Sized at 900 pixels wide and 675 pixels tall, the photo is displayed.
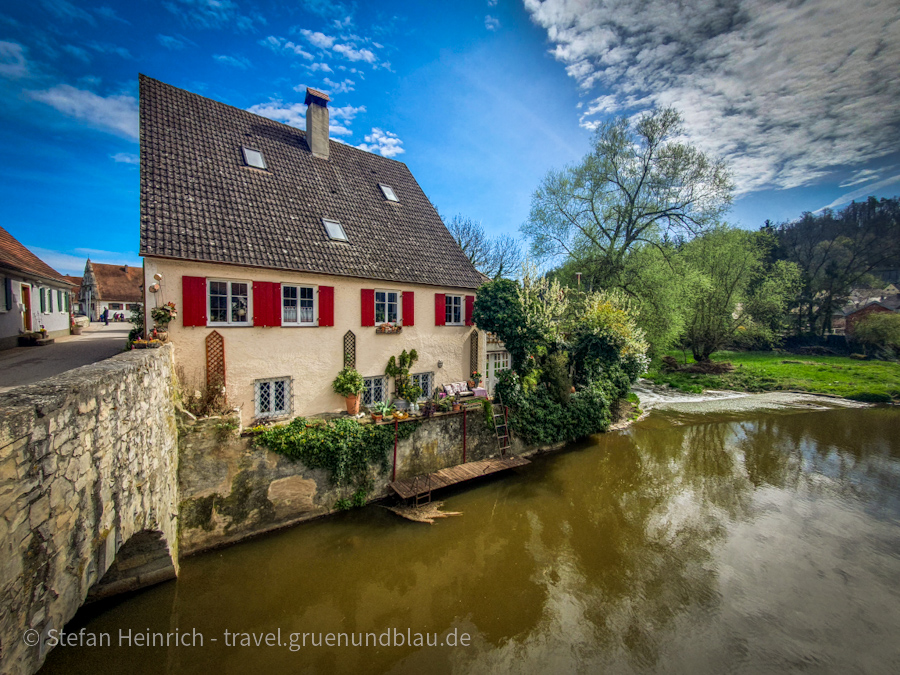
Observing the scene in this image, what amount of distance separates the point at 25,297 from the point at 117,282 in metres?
28.3

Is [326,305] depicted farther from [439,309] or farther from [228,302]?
[439,309]

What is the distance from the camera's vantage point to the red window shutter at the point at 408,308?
1300cm

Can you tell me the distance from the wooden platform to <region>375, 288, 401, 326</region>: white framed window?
5.27m

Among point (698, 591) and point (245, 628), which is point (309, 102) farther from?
point (698, 591)

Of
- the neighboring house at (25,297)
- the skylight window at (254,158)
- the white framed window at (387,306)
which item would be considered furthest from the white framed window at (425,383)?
the neighboring house at (25,297)

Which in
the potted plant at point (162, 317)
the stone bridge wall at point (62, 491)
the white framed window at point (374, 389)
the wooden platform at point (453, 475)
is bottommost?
the wooden platform at point (453, 475)

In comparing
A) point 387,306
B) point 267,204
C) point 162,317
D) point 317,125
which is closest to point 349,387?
point 387,306

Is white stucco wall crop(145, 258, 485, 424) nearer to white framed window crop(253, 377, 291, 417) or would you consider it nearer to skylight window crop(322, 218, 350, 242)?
white framed window crop(253, 377, 291, 417)

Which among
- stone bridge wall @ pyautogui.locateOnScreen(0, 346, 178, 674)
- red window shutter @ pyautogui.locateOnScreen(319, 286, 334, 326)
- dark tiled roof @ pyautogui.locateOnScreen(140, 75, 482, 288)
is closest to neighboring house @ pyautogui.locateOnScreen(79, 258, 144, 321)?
dark tiled roof @ pyautogui.locateOnScreen(140, 75, 482, 288)

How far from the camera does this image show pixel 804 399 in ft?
76.3

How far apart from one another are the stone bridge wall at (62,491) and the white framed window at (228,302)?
5071mm

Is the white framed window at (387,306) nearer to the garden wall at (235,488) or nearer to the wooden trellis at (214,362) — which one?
the wooden trellis at (214,362)

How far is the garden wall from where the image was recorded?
8156 millimetres

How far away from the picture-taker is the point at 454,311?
1472cm
